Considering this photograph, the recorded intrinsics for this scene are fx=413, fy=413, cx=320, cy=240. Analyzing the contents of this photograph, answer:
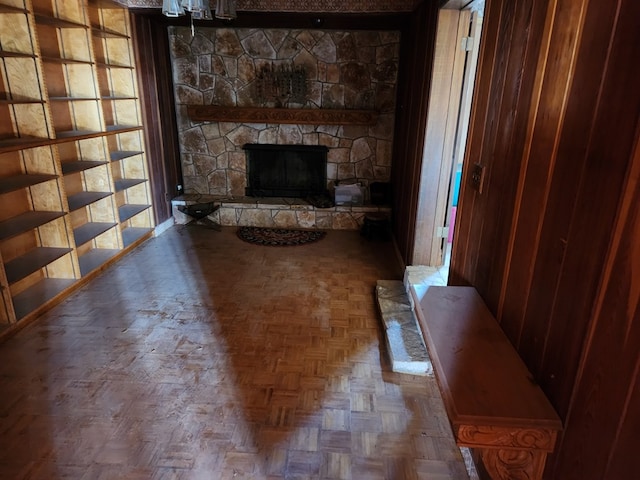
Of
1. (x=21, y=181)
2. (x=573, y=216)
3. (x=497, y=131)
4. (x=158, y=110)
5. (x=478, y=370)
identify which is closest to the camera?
(x=573, y=216)

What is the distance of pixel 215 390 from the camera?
217cm

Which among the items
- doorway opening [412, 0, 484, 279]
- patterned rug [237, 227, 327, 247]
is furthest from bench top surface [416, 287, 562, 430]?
patterned rug [237, 227, 327, 247]

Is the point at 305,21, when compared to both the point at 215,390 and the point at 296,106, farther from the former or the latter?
the point at 215,390

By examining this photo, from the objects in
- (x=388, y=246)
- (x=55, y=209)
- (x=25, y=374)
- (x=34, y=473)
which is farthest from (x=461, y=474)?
(x=55, y=209)

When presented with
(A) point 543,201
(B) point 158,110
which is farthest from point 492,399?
(B) point 158,110

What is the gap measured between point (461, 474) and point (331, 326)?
4.11 feet

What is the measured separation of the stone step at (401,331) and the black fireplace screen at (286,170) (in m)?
2.14

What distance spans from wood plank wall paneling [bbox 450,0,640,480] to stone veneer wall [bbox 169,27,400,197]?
3.22 meters

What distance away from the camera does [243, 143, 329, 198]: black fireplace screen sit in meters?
4.97

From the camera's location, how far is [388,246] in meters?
4.38

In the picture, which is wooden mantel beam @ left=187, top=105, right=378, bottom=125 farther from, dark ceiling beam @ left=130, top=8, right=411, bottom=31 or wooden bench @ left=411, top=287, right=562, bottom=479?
wooden bench @ left=411, top=287, right=562, bottom=479

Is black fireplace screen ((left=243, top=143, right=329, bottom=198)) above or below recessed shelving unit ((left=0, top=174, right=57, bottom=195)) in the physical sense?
below

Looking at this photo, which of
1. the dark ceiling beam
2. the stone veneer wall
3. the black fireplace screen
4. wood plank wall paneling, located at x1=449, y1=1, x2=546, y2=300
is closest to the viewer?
wood plank wall paneling, located at x1=449, y1=1, x2=546, y2=300

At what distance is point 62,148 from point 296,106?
8.08 feet
